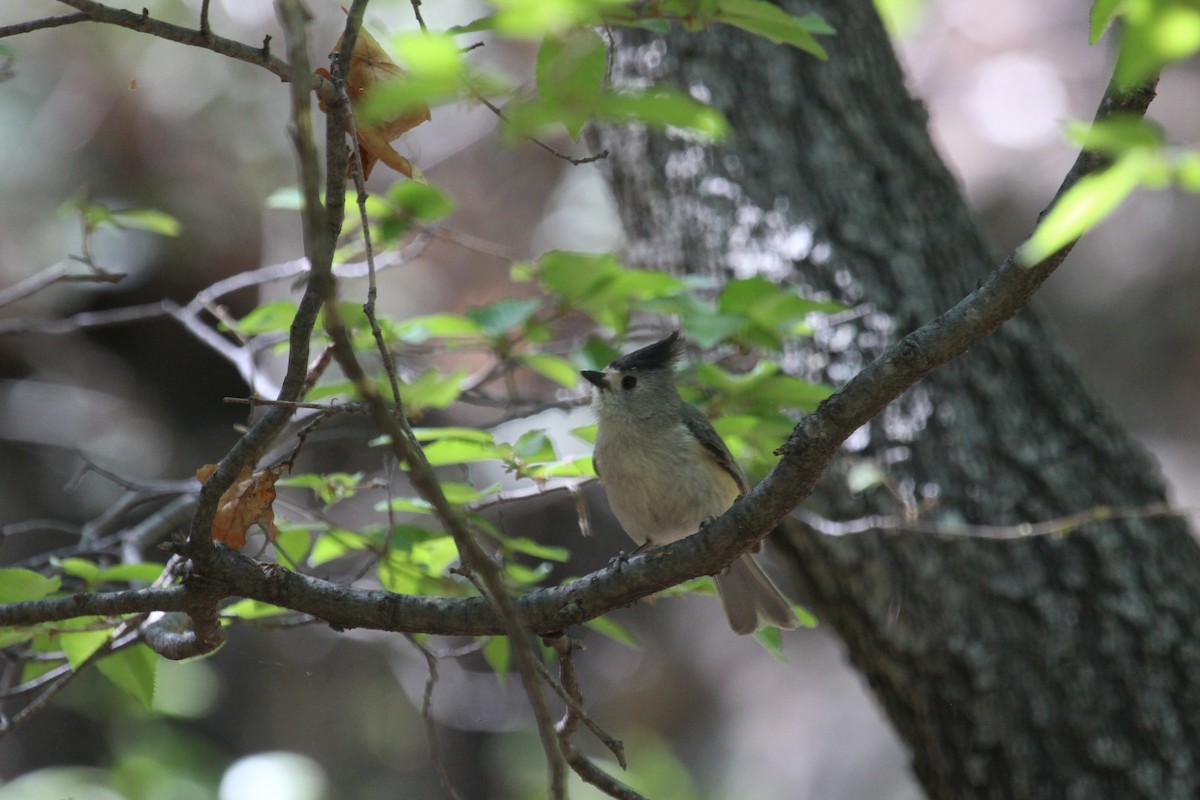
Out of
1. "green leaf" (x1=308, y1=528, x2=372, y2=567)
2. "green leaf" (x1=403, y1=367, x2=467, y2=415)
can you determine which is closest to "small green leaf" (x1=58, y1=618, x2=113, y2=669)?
"green leaf" (x1=308, y1=528, x2=372, y2=567)

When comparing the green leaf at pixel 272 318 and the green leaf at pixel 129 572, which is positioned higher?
the green leaf at pixel 272 318

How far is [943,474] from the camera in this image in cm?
337

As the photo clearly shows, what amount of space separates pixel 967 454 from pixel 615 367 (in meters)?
1.16

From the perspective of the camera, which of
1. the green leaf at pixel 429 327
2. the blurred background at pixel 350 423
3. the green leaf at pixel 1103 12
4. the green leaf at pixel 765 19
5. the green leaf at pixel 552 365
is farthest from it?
the blurred background at pixel 350 423

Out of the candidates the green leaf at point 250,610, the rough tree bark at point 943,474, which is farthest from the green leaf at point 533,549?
the rough tree bark at point 943,474

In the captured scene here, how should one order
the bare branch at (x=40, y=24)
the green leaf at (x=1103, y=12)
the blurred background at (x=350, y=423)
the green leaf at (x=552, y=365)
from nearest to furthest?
the green leaf at (x=1103, y=12), the bare branch at (x=40, y=24), the green leaf at (x=552, y=365), the blurred background at (x=350, y=423)

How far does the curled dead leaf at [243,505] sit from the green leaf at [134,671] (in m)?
0.40

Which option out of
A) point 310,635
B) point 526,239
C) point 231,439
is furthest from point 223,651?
point 526,239

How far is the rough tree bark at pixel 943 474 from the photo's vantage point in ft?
10.2

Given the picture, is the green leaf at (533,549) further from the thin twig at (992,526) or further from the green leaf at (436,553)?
the thin twig at (992,526)

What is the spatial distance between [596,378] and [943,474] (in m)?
1.13

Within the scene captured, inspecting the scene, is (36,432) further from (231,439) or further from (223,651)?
(223,651)

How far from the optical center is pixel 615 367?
141 inches

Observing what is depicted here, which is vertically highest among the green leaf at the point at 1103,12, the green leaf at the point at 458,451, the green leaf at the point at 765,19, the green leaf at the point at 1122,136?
the green leaf at the point at 765,19
